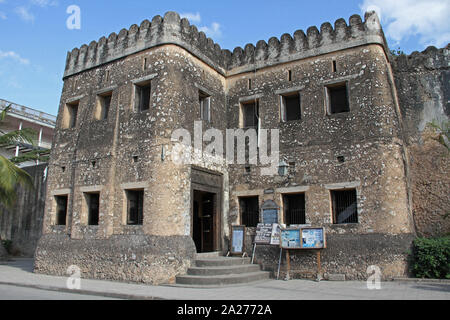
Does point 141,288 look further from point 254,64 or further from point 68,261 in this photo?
point 254,64

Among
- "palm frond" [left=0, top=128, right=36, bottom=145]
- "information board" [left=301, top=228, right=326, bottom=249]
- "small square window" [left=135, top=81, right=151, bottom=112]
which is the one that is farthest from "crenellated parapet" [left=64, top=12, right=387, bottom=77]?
"information board" [left=301, top=228, right=326, bottom=249]

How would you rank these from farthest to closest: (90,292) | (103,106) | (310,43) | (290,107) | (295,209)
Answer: (103,106) → (290,107) → (310,43) → (295,209) → (90,292)

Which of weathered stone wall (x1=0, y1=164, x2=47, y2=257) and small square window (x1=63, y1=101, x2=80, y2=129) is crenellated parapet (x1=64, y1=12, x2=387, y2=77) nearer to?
small square window (x1=63, y1=101, x2=80, y2=129)

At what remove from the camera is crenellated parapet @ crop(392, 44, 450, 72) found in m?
12.9

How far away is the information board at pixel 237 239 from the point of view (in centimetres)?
1276

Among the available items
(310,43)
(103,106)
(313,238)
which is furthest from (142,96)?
(313,238)

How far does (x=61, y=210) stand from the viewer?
14.1 m

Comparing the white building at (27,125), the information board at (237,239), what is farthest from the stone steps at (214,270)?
the white building at (27,125)

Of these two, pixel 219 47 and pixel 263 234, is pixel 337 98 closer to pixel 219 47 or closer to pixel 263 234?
pixel 219 47

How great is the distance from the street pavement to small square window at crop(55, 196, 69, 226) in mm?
3105

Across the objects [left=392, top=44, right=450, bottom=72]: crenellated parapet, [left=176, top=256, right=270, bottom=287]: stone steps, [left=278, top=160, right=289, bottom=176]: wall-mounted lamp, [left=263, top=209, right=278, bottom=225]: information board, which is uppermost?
A: [left=392, top=44, right=450, bottom=72]: crenellated parapet

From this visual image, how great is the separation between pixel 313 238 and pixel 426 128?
557cm

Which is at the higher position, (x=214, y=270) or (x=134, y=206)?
(x=134, y=206)
